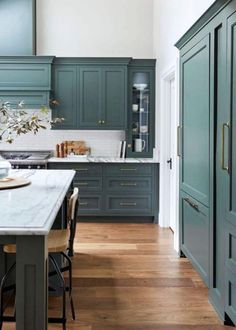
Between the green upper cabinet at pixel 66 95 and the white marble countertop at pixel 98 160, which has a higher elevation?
the green upper cabinet at pixel 66 95

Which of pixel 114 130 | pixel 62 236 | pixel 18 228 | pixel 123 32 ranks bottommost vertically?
pixel 62 236

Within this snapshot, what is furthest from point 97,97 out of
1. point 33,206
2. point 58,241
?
point 33,206

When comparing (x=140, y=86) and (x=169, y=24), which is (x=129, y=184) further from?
(x=169, y=24)

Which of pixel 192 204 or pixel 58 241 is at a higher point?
pixel 192 204

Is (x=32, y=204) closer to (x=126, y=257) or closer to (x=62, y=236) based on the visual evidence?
(x=62, y=236)

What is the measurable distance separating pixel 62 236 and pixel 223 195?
1.16 metres

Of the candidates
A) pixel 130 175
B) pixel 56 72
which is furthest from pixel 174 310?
pixel 56 72

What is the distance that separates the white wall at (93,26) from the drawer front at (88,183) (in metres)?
2.07

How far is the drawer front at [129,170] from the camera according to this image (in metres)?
6.02

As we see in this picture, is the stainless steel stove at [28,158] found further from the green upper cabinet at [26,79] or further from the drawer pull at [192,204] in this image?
the drawer pull at [192,204]

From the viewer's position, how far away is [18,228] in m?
1.85

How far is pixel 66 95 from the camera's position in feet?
20.5

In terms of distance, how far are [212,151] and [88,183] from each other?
318cm

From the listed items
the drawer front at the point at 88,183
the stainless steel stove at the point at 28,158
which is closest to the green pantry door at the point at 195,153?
the drawer front at the point at 88,183
